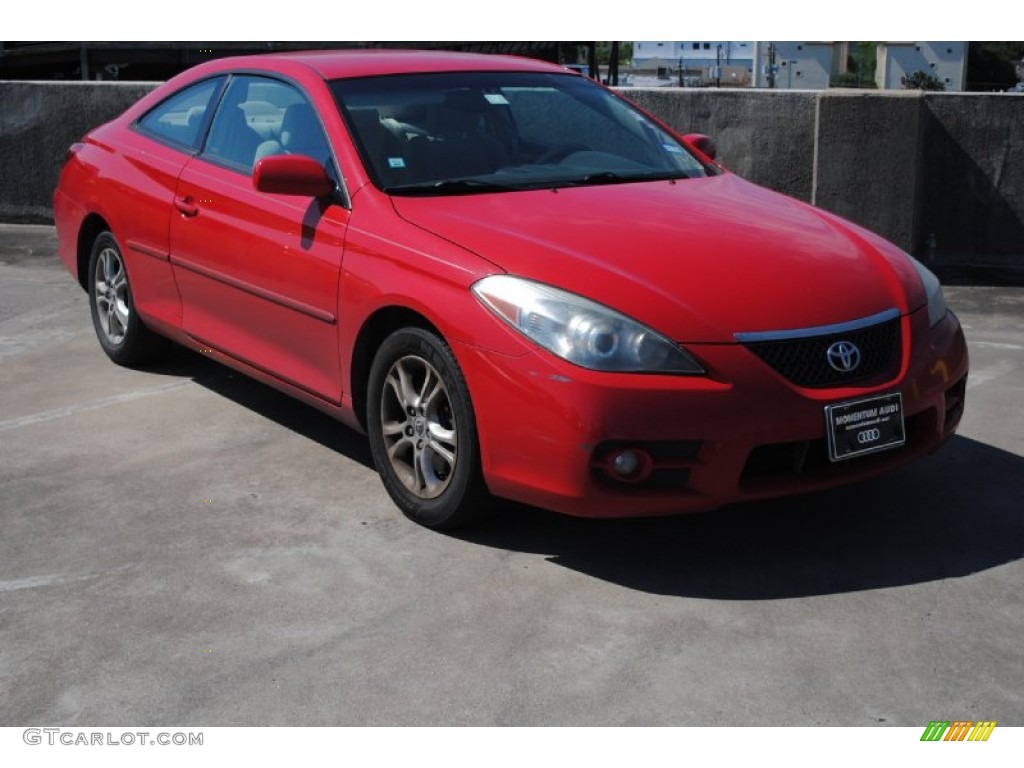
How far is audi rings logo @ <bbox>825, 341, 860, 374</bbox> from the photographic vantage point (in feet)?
14.2

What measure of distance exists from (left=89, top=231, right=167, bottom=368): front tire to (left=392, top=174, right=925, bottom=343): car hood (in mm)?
2322

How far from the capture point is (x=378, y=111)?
17.5 ft

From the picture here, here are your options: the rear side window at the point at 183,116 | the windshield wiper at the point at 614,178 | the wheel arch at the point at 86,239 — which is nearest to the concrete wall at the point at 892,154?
the windshield wiper at the point at 614,178

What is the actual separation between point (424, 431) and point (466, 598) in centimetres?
71

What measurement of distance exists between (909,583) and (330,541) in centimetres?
185

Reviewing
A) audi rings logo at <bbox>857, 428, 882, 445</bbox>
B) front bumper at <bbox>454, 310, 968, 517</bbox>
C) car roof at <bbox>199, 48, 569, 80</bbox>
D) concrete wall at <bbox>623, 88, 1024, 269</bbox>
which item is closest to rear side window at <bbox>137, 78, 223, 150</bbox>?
car roof at <bbox>199, 48, 569, 80</bbox>

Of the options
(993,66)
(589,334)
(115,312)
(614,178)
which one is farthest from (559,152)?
(993,66)

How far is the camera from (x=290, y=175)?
4988 mm

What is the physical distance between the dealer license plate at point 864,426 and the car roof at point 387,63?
7.54 ft

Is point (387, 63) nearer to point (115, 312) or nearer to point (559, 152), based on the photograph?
point (559, 152)

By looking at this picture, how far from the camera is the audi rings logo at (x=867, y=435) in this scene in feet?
14.3

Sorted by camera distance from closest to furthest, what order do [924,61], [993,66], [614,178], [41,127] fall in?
[614,178] → [41,127] → [924,61] → [993,66]

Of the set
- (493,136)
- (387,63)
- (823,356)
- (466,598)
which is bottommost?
(466,598)
